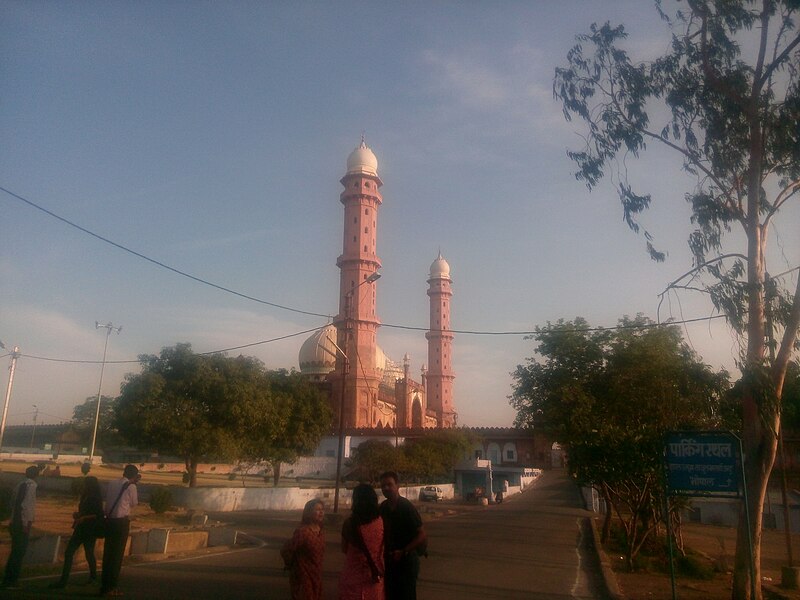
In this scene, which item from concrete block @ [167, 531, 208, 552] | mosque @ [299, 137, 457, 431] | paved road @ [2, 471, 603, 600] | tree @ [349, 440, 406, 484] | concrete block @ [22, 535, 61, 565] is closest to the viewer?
paved road @ [2, 471, 603, 600]

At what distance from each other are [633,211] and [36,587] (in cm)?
1103

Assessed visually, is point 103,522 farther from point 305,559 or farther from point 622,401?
point 622,401

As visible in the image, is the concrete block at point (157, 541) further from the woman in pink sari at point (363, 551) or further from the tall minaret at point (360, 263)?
the tall minaret at point (360, 263)

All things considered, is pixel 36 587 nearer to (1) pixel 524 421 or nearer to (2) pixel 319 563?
(2) pixel 319 563

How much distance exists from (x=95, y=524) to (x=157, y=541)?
12.7 ft

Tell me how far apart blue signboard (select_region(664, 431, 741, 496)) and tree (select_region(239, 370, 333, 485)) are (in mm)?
21469

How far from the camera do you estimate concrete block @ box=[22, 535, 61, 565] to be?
32.0 ft

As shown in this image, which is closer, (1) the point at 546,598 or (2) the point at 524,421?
(1) the point at 546,598

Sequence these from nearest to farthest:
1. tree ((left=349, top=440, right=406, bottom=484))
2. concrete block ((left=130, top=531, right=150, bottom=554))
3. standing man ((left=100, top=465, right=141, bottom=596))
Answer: standing man ((left=100, top=465, right=141, bottom=596))
concrete block ((left=130, top=531, right=150, bottom=554))
tree ((left=349, top=440, right=406, bottom=484))

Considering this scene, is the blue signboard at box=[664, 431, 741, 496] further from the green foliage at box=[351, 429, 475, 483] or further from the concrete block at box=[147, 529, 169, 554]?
the green foliage at box=[351, 429, 475, 483]

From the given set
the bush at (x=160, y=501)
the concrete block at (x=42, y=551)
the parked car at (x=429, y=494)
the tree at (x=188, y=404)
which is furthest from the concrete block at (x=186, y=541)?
the parked car at (x=429, y=494)

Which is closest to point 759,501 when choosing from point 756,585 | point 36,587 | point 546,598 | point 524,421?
point 756,585

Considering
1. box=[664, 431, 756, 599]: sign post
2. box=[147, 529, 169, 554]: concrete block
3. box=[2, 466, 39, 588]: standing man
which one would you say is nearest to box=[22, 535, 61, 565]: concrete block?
box=[2, 466, 39, 588]: standing man

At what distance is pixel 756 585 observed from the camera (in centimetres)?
891
